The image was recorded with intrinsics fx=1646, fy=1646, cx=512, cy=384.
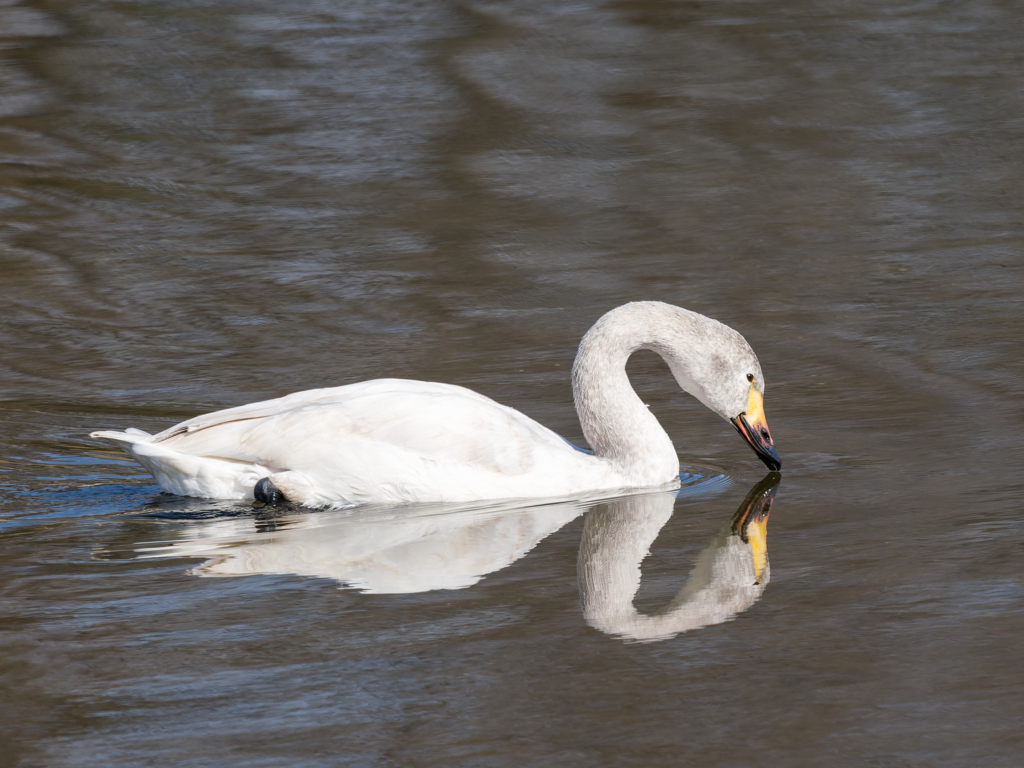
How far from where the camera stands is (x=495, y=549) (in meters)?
6.15

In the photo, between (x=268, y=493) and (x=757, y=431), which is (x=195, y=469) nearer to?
(x=268, y=493)

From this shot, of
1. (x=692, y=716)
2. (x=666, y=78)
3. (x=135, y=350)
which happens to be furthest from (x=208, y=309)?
(x=666, y=78)

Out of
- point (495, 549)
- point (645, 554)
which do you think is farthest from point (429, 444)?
point (645, 554)

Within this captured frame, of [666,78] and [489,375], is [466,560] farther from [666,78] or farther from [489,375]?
[666,78]

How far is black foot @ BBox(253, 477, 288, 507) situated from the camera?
684 cm

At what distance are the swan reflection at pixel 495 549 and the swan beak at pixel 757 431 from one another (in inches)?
3.2

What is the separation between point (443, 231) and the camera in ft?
38.1

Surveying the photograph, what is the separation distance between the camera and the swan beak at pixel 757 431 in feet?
23.3

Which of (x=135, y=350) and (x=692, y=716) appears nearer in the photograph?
(x=692, y=716)

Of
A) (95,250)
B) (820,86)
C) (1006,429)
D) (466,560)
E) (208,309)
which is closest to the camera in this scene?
(466,560)

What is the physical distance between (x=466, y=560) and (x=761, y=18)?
510 inches

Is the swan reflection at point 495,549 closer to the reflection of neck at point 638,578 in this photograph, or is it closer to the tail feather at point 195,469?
the reflection of neck at point 638,578

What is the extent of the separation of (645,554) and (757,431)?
129 centimetres

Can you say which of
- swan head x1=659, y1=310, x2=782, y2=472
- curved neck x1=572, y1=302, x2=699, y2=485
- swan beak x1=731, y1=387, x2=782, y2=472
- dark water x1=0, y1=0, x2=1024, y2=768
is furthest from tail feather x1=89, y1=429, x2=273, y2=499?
swan beak x1=731, y1=387, x2=782, y2=472
